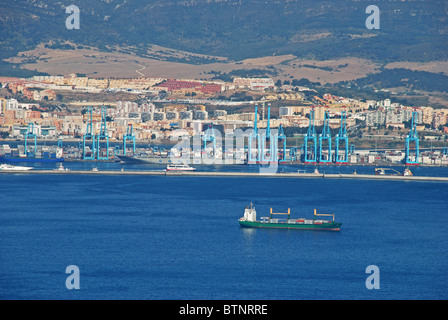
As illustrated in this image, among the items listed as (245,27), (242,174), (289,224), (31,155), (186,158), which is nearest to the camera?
(289,224)

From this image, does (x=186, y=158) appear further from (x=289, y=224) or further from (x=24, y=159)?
(x=289, y=224)

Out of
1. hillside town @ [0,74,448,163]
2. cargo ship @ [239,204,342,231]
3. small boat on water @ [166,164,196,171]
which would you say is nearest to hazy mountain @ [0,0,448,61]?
hillside town @ [0,74,448,163]

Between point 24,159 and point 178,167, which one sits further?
point 24,159

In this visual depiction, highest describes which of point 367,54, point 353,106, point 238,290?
point 367,54

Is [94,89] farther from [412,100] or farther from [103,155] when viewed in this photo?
[103,155]

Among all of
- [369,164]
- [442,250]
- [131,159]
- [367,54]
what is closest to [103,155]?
[131,159]

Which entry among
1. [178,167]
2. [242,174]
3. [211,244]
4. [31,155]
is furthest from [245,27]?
[211,244]
